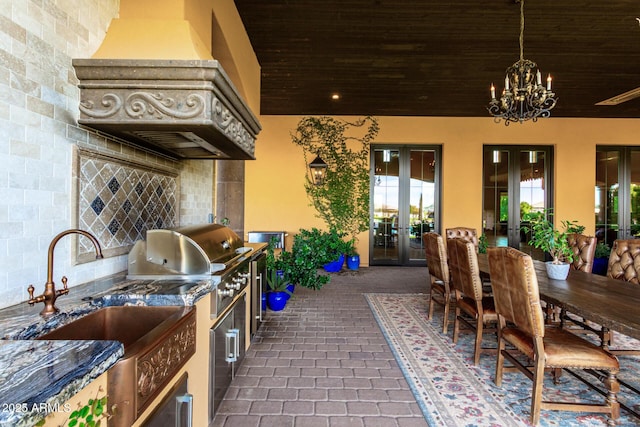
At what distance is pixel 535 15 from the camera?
414cm

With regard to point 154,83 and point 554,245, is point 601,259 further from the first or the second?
point 154,83

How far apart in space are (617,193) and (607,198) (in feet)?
0.79

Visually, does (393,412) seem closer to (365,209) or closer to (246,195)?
(365,209)

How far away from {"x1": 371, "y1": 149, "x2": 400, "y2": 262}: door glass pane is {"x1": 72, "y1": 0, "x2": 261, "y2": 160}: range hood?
5.27 m

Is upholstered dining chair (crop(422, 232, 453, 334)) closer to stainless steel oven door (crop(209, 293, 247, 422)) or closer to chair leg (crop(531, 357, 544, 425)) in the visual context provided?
chair leg (crop(531, 357, 544, 425))

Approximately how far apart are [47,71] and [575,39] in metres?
6.31

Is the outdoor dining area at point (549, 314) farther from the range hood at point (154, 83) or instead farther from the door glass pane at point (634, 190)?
the door glass pane at point (634, 190)

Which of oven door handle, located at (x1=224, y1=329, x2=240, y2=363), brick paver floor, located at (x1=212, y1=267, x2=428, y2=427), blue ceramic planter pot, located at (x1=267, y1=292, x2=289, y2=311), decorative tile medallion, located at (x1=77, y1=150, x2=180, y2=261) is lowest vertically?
brick paver floor, located at (x1=212, y1=267, x2=428, y2=427)

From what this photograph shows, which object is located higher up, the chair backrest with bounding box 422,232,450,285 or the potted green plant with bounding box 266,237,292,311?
the chair backrest with bounding box 422,232,450,285

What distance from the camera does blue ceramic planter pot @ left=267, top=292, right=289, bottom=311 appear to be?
390 cm

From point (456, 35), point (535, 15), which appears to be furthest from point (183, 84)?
point (535, 15)

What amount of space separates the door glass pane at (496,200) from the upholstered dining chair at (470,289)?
443 cm

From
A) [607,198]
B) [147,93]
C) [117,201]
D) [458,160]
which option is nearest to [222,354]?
[117,201]

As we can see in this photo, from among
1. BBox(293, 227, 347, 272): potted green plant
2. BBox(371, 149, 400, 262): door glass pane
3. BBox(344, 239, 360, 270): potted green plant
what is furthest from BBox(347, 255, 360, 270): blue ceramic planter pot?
BBox(371, 149, 400, 262): door glass pane
